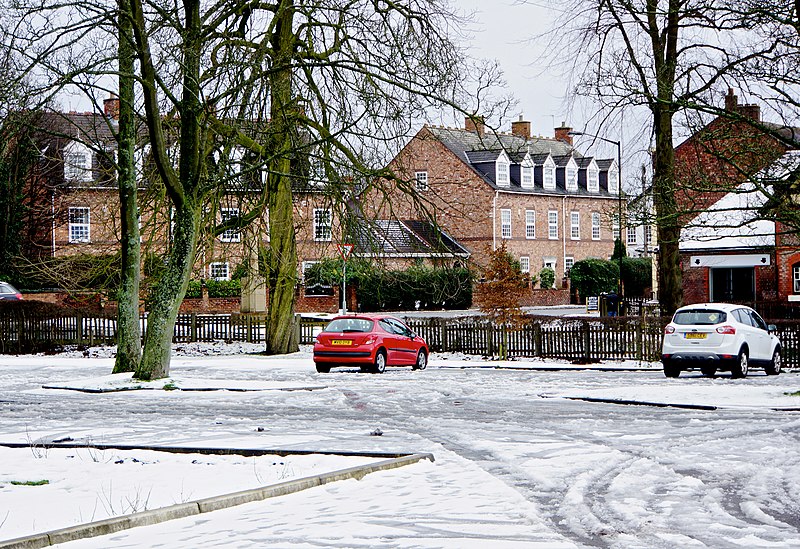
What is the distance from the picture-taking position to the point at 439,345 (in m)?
39.2

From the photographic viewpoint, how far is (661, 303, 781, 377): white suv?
89.2 feet

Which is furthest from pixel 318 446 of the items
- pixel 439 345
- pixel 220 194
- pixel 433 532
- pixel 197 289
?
pixel 197 289

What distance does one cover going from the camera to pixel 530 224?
85.1 metres

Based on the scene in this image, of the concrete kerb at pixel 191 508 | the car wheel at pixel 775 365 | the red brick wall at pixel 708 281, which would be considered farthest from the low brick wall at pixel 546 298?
the concrete kerb at pixel 191 508

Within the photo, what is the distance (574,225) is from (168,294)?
2617 inches

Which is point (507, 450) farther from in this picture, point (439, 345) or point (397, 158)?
point (439, 345)

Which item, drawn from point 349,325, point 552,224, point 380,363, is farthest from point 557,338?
point 552,224

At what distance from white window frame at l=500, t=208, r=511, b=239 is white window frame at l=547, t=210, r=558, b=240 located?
5.20 meters

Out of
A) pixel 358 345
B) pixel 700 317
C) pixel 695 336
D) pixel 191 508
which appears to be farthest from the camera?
pixel 358 345

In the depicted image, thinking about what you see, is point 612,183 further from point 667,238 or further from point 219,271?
point 667,238

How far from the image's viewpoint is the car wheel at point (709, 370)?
27453 mm

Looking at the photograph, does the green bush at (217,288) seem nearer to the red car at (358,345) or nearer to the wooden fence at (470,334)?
the wooden fence at (470,334)

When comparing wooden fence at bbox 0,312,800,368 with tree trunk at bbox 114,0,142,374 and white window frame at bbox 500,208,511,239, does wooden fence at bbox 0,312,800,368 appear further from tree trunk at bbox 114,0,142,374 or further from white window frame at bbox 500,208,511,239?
white window frame at bbox 500,208,511,239

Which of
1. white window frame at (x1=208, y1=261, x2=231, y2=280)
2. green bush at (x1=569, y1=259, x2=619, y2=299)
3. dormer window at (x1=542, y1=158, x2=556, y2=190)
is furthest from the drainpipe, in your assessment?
white window frame at (x1=208, y1=261, x2=231, y2=280)
